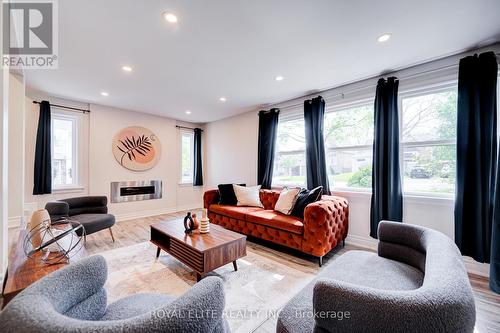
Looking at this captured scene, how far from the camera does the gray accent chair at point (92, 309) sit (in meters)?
0.52

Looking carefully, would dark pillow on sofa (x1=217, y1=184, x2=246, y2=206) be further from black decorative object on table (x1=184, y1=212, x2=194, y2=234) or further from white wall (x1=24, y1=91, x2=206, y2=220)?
white wall (x1=24, y1=91, x2=206, y2=220)

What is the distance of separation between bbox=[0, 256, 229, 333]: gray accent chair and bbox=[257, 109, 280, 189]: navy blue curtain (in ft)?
10.5

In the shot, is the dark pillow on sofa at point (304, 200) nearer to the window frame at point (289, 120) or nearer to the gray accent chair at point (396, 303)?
the window frame at point (289, 120)

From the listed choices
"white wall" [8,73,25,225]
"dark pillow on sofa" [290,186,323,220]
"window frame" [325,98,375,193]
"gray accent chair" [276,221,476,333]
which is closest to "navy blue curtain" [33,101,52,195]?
"white wall" [8,73,25,225]

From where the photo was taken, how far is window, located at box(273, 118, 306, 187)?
3902 millimetres

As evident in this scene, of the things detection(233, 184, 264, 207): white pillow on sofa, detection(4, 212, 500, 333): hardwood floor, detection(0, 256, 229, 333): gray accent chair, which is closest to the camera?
detection(0, 256, 229, 333): gray accent chair

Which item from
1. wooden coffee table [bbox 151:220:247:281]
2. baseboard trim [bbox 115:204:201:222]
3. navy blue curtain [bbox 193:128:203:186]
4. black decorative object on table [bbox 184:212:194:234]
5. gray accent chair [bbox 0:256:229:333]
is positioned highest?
navy blue curtain [bbox 193:128:203:186]

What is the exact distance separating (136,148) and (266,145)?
2.98 metres

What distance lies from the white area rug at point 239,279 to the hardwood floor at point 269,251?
0.51 ft

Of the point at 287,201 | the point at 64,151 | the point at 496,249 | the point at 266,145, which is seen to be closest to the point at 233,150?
the point at 266,145

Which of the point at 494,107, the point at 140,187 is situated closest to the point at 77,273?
the point at 494,107

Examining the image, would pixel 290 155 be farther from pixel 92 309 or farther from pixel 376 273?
pixel 92 309

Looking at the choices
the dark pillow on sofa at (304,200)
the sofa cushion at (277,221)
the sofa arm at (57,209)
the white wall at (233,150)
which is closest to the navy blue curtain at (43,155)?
the sofa arm at (57,209)

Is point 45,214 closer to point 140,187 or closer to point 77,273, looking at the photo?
point 77,273
